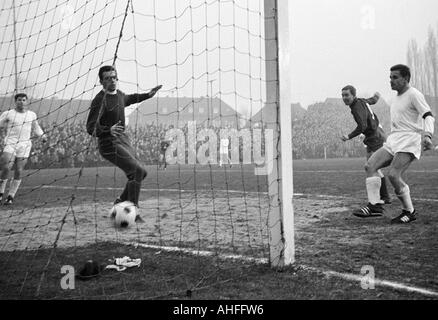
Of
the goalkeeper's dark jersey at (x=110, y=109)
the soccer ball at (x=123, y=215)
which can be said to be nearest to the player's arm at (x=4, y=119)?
the goalkeeper's dark jersey at (x=110, y=109)

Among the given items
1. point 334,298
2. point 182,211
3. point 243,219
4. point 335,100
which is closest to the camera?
point 334,298

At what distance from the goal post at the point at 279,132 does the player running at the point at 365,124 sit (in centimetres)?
350

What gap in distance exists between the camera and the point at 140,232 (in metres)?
5.14

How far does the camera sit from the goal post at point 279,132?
3.36 metres

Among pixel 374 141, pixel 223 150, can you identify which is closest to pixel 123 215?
pixel 374 141

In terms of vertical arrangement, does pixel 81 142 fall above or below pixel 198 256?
above

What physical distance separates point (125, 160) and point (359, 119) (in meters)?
3.65

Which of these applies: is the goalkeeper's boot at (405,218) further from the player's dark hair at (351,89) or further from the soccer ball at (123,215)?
the soccer ball at (123,215)

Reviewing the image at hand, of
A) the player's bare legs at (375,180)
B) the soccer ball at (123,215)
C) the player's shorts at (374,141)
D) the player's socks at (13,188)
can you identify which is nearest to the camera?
the soccer ball at (123,215)

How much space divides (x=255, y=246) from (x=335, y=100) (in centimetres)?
5418

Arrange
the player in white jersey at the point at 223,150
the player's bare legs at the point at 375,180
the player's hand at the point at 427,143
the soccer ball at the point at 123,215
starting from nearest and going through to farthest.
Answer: the soccer ball at the point at 123,215, the player's hand at the point at 427,143, the player's bare legs at the point at 375,180, the player in white jersey at the point at 223,150
